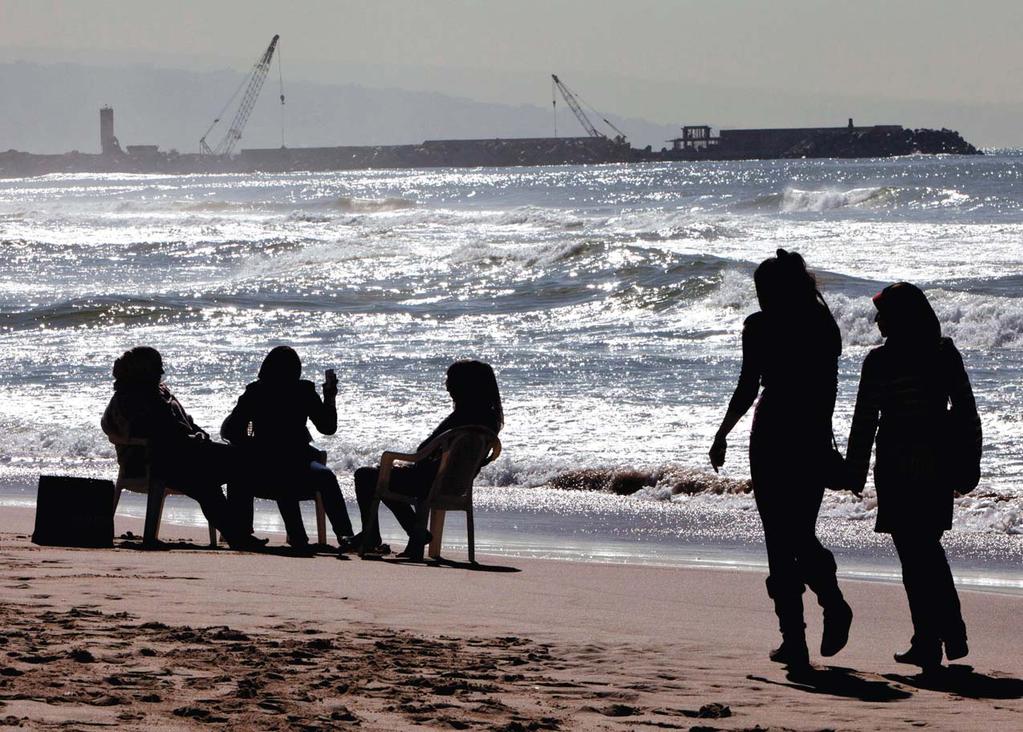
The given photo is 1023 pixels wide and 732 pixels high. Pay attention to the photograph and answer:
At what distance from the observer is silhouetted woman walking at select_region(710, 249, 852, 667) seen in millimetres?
4336

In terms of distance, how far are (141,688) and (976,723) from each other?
2020 mm

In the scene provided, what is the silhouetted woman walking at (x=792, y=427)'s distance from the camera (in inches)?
171

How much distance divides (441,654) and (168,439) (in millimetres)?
2963

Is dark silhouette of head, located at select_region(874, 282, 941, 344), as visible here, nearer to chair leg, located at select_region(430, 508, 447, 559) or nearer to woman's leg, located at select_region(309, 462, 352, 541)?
chair leg, located at select_region(430, 508, 447, 559)

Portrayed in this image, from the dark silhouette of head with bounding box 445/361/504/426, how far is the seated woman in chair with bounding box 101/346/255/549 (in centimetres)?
113

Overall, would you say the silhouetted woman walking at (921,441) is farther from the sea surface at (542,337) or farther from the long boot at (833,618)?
the sea surface at (542,337)

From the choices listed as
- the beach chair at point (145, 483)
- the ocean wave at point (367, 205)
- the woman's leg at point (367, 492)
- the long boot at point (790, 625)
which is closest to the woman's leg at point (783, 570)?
the long boot at point (790, 625)

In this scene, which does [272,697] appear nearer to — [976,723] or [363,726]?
[363,726]

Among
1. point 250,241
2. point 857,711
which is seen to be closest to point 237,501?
point 857,711

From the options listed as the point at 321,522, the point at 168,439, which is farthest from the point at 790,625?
the point at 168,439

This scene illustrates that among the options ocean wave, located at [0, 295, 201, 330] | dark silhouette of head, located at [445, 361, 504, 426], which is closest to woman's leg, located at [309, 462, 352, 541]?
dark silhouette of head, located at [445, 361, 504, 426]

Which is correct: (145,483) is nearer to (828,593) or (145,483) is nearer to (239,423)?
(239,423)

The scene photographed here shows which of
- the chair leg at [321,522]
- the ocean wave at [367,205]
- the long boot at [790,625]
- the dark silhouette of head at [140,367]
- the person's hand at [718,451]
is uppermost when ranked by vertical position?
the ocean wave at [367,205]

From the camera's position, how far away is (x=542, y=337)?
19875 mm
